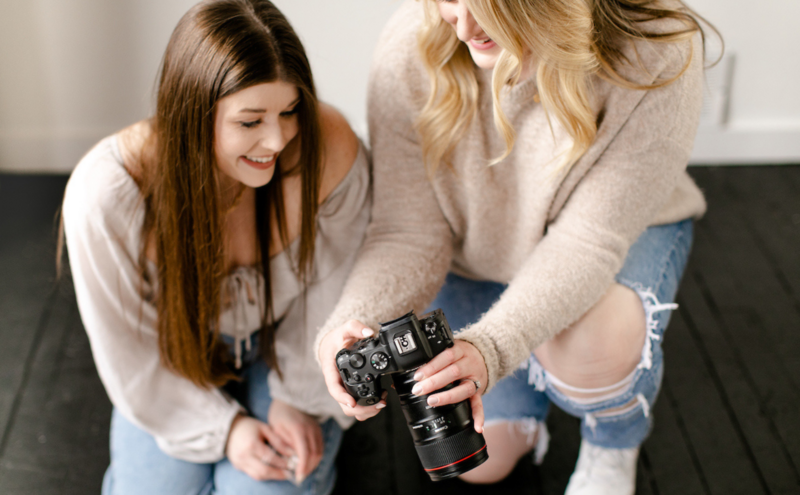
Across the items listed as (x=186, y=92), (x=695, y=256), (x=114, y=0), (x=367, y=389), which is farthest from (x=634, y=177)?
(x=114, y=0)

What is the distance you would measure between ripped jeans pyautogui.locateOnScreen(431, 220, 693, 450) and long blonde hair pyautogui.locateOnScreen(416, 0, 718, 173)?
261 mm

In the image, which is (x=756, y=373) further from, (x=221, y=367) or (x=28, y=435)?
(x=28, y=435)

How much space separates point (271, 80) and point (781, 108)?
5.62 feet

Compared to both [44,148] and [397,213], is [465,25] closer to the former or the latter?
[397,213]

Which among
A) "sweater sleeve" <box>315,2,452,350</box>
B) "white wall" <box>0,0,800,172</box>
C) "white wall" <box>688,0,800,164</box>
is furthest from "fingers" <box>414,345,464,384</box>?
"white wall" <box>688,0,800,164</box>

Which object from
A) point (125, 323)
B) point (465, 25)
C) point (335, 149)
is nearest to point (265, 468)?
point (125, 323)

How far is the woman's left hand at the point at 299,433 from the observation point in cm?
119

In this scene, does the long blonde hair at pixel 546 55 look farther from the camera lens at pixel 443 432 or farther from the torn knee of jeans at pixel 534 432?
the torn knee of jeans at pixel 534 432

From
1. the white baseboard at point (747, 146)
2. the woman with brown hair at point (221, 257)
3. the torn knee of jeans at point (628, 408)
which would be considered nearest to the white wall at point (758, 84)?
the white baseboard at point (747, 146)

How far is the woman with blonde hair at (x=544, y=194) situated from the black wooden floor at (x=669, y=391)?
179 mm

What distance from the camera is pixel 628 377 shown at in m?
1.09

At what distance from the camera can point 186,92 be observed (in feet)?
2.88

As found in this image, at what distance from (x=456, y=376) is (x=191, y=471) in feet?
1.94

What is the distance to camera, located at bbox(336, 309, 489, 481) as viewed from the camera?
81cm
